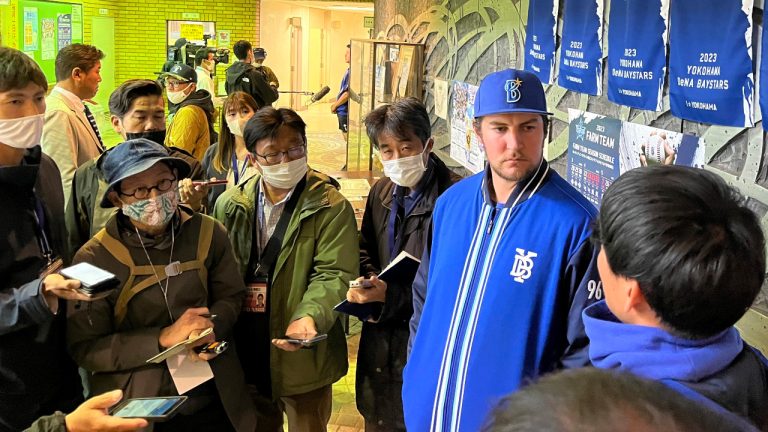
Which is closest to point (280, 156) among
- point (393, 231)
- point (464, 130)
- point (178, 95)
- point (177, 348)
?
point (393, 231)

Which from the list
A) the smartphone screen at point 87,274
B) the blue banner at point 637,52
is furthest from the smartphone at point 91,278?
the blue banner at point 637,52

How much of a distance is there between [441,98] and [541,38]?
2.57 metres

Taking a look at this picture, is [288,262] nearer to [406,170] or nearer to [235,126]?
[406,170]

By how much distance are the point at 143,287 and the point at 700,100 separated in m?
2.01

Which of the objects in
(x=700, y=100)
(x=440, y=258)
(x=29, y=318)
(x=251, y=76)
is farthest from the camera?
(x=251, y=76)

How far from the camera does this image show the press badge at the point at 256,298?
2.64m

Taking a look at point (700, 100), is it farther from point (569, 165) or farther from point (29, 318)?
point (29, 318)

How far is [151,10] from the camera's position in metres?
15.8

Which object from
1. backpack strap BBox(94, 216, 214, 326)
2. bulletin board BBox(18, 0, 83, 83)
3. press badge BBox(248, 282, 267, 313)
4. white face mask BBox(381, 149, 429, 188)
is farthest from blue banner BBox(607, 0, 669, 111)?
bulletin board BBox(18, 0, 83, 83)

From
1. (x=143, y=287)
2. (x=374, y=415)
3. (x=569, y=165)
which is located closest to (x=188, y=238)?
(x=143, y=287)

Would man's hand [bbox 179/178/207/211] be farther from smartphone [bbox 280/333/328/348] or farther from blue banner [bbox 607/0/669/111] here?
blue banner [bbox 607/0/669/111]

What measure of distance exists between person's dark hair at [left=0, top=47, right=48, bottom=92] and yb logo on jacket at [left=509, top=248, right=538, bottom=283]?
1.80 m

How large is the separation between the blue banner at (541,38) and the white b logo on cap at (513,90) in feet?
7.14

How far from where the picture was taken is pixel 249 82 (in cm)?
696
